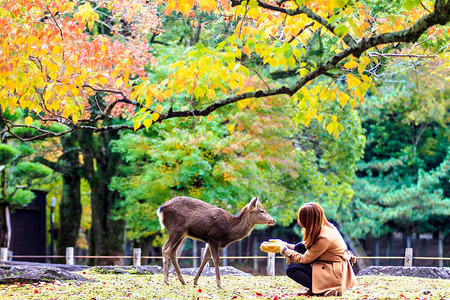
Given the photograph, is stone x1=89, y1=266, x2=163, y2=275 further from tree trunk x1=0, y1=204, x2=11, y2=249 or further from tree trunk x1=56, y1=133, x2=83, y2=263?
tree trunk x1=56, y1=133, x2=83, y2=263

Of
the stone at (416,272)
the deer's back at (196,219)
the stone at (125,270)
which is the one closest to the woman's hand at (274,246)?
the deer's back at (196,219)

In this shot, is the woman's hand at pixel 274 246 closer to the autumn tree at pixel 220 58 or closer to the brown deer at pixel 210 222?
the brown deer at pixel 210 222

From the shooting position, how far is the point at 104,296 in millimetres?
6734

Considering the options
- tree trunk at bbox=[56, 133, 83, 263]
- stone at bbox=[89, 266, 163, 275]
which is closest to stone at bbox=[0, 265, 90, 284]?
stone at bbox=[89, 266, 163, 275]

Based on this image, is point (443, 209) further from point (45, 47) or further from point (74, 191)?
point (45, 47)

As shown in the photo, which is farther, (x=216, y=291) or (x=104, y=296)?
(x=216, y=291)

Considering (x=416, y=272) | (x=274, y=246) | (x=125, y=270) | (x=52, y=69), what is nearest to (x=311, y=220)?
(x=274, y=246)

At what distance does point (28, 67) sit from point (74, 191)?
52.7 ft

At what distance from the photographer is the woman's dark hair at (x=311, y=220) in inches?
236

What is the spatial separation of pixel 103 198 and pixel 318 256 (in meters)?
15.2

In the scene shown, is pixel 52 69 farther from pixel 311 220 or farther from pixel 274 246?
pixel 311 220

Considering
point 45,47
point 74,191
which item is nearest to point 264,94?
point 45,47

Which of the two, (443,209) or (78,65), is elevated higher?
(78,65)

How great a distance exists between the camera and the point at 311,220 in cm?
600
